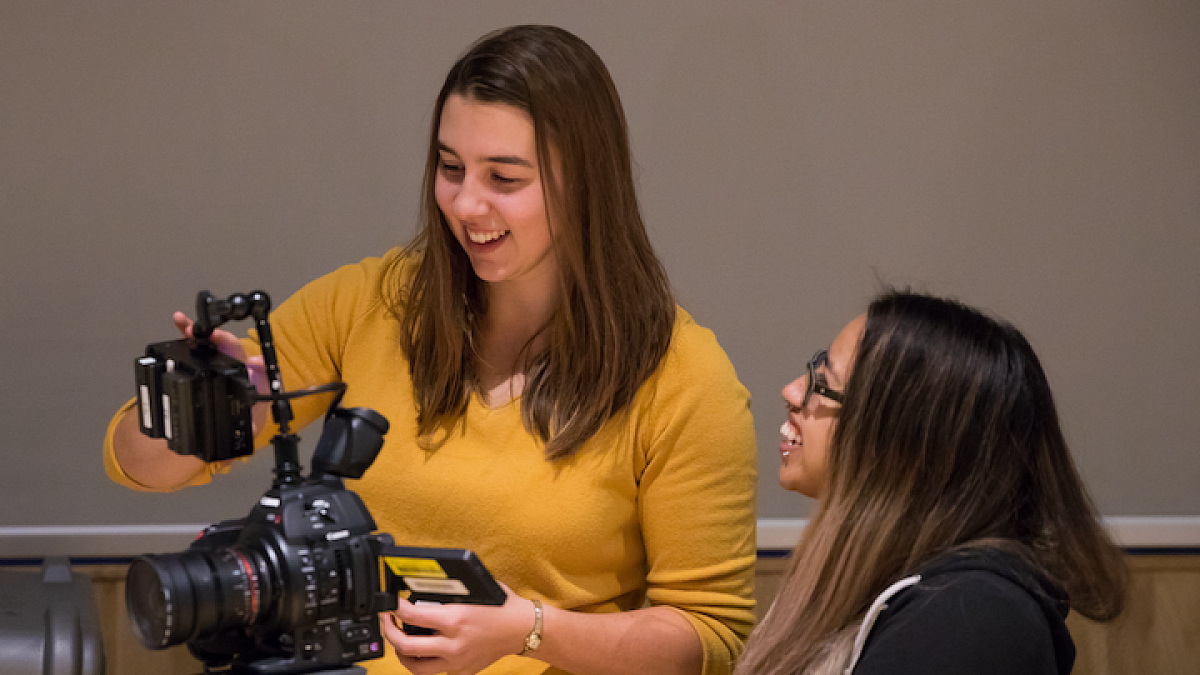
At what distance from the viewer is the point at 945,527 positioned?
1.24 m

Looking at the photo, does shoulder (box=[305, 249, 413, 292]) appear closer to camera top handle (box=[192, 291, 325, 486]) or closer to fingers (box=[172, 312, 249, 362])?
fingers (box=[172, 312, 249, 362])

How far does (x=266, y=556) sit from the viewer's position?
107 centimetres

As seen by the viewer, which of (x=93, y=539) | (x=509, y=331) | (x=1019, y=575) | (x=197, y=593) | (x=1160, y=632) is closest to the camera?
(x=197, y=593)

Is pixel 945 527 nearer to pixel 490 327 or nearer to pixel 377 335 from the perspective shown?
pixel 490 327

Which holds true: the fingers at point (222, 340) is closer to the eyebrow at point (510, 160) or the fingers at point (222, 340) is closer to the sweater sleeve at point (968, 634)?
the eyebrow at point (510, 160)

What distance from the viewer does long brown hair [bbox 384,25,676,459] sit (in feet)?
4.81

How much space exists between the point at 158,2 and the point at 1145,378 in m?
2.32

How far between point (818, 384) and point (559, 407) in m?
0.36

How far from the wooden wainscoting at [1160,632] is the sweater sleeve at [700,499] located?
3.29 feet

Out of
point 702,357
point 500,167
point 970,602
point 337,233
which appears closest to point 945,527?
point 970,602

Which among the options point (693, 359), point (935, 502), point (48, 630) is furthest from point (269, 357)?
point (48, 630)

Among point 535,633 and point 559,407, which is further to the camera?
point 559,407

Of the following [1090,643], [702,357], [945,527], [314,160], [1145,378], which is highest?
[314,160]

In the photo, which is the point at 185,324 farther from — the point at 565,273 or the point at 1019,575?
the point at 1019,575
